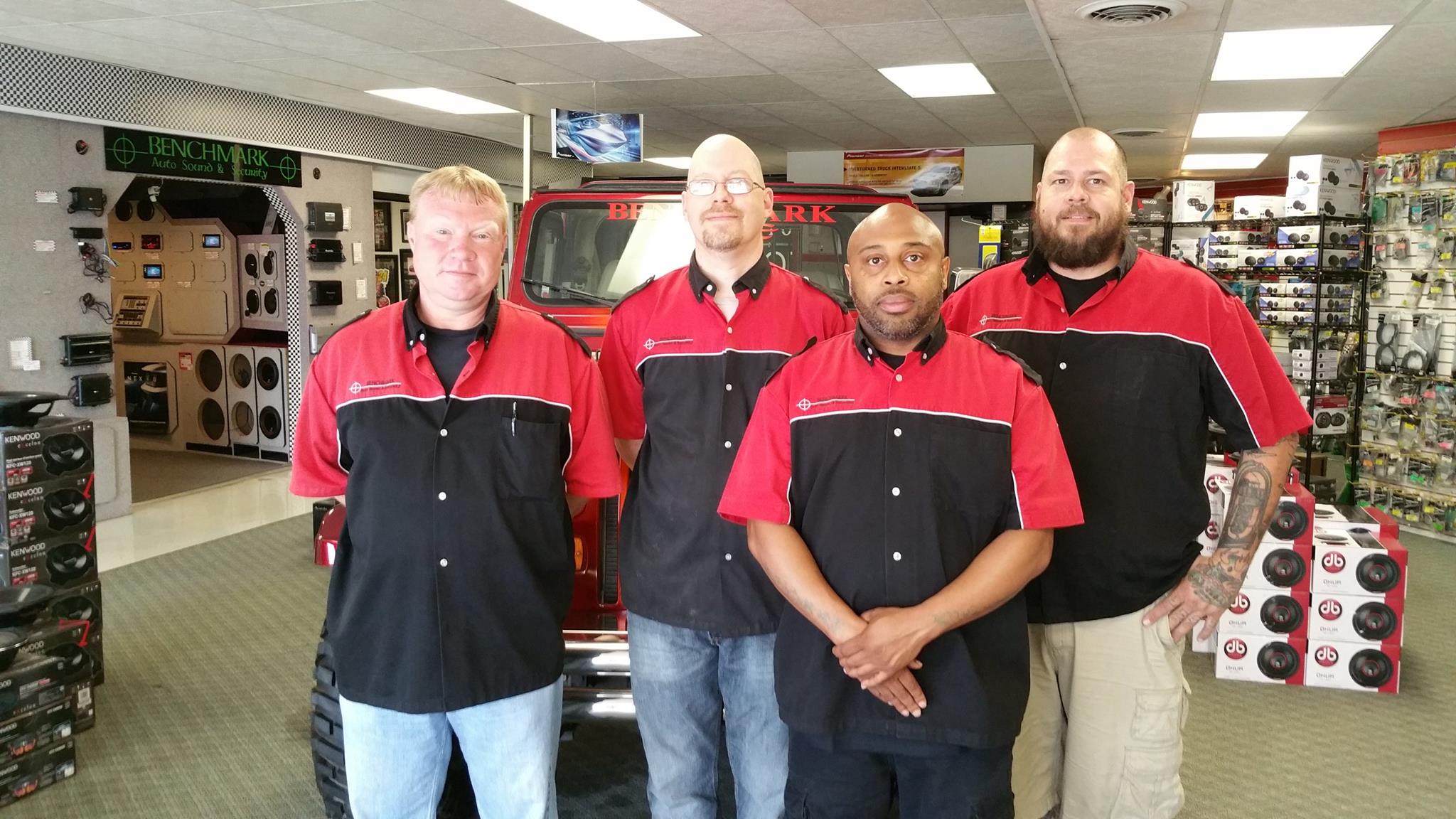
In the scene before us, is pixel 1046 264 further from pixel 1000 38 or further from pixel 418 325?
pixel 1000 38

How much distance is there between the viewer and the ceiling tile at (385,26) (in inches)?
233

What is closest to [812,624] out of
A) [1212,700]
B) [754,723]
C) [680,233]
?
[754,723]

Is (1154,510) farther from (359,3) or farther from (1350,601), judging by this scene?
(359,3)

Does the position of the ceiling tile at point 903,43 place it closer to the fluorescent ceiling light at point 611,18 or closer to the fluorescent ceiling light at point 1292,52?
the fluorescent ceiling light at point 611,18

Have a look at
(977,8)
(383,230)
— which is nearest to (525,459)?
(977,8)

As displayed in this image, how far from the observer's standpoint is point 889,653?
1.83m

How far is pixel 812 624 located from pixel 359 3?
5.04 m

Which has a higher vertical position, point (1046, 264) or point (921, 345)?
point (1046, 264)

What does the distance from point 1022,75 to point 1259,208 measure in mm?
1938

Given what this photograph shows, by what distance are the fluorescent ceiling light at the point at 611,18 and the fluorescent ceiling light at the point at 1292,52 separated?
10.3 feet

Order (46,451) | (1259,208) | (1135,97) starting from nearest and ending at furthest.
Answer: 1. (46,451)
2. (1259,208)
3. (1135,97)

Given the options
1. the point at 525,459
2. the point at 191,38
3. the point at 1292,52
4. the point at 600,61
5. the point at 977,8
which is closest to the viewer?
the point at 525,459

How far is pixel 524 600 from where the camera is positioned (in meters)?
2.04

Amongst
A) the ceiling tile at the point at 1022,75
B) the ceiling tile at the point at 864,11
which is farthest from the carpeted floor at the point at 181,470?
the ceiling tile at the point at 1022,75
